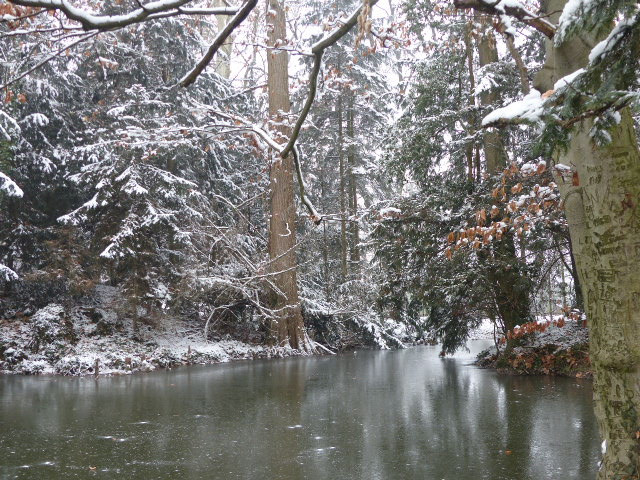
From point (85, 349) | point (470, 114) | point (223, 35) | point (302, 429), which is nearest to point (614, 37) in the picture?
point (223, 35)

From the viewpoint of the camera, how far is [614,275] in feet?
10.3

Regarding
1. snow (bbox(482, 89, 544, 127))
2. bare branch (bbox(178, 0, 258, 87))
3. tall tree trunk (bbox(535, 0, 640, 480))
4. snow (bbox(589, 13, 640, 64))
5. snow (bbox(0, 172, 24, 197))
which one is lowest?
tall tree trunk (bbox(535, 0, 640, 480))

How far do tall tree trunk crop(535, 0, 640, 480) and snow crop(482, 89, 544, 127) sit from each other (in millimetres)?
421

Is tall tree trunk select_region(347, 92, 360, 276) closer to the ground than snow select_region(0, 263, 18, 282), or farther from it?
farther from it

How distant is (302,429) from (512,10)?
4888mm

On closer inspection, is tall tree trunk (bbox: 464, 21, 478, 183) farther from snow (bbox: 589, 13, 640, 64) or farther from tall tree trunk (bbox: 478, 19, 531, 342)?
snow (bbox: 589, 13, 640, 64)

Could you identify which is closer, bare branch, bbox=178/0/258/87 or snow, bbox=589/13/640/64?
snow, bbox=589/13/640/64

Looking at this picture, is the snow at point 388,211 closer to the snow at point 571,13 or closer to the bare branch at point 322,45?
the bare branch at point 322,45

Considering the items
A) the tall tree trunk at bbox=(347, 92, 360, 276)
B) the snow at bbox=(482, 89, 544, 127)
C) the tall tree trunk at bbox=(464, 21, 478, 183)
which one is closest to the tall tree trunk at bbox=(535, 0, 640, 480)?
the snow at bbox=(482, 89, 544, 127)

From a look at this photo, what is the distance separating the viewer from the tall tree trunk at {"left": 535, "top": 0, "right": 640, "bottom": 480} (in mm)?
3078

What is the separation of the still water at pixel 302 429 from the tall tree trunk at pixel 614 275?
1.42 metres

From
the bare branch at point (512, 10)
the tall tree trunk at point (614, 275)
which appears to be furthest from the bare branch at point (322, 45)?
the tall tree trunk at point (614, 275)

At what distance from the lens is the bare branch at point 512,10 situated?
314 centimetres

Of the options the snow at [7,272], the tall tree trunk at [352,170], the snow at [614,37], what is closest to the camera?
the snow at [614,37]
